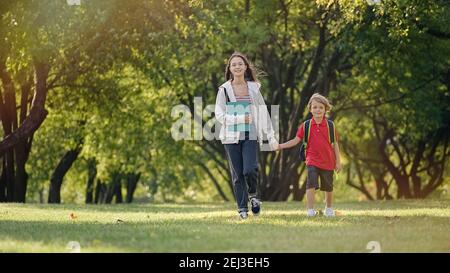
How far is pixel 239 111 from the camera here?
12.2 metres

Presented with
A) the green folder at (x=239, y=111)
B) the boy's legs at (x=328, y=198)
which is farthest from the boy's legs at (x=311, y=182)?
the green folder at (x=239, y=111)

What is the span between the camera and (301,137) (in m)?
13.3

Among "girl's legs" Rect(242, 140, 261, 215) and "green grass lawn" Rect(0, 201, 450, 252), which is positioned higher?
"girl's legs" Rect(242, 140, 261, 215)

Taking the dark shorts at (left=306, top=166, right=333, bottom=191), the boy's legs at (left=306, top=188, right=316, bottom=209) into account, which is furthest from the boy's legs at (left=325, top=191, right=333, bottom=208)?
the boy's legs at (left=306, top=188, right=316, bottom=209)

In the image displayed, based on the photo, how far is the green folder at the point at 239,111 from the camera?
480 inches

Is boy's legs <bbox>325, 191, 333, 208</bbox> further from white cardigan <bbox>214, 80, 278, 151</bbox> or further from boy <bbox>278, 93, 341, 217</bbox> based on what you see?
white cardigan <bbox>214, 80, 278, 151</bbox>

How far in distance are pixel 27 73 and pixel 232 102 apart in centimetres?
1730

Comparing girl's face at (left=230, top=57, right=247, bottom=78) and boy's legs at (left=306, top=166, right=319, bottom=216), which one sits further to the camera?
boy's legs at (left=306, top=166, right=319, bottom=216)

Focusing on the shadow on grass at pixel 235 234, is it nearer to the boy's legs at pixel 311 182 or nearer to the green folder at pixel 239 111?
the boy's legs at pixel 311 182

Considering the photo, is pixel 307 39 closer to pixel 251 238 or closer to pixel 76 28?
pixel 76 28

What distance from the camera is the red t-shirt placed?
43.6 ft

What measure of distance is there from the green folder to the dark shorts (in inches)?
63.1
